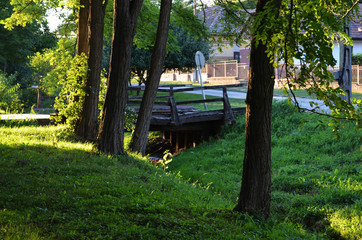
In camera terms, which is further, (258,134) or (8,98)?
(8,98)

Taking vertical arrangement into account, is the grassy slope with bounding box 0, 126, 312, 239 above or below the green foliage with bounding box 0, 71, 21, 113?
below

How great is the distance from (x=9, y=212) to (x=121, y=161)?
5220mm

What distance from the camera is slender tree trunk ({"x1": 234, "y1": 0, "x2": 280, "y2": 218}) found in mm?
7277

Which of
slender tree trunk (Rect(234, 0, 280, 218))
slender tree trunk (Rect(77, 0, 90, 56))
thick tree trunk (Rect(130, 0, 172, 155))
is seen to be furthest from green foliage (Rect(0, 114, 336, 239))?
slender tree trunk (Rect(77, 0, 90, 56))

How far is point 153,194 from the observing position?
8.21 m

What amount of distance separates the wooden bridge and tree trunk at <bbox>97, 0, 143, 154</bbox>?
744 centimetres

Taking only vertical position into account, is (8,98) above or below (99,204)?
above

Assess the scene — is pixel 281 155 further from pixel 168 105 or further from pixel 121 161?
pixel 121 161

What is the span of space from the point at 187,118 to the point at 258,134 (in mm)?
12588

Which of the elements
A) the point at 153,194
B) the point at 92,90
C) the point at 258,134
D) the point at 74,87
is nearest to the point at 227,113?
the point at 92,90

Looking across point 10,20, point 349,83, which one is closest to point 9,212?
point 10,20

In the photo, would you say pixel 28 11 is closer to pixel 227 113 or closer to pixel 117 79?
pixel 117 79

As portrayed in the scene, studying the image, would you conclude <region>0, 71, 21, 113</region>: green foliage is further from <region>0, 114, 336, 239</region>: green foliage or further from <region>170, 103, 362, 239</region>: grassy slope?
<region>0, 114, 336, 239</region>: green foliage

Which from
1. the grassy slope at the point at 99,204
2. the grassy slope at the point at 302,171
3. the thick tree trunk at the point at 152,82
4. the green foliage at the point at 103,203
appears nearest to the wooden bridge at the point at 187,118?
the grassy slope at the point at 302,171
